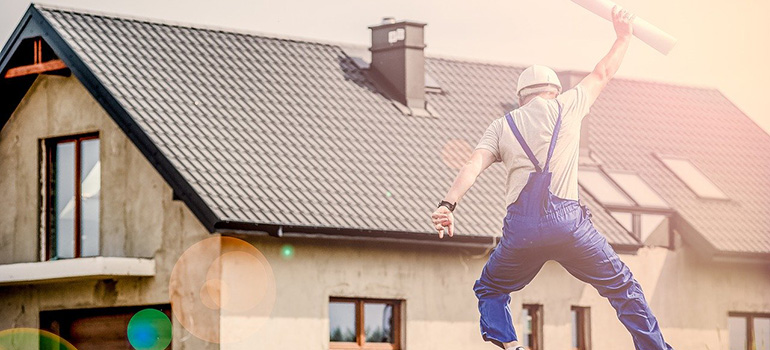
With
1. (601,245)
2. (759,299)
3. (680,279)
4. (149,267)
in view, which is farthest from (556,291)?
(601,245)

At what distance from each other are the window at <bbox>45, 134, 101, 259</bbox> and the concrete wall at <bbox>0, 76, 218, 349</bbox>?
0.18 metres

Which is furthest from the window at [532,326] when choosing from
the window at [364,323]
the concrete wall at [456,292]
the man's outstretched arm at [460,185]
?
the man's outstretched arm at [460,185]

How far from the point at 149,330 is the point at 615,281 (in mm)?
14217

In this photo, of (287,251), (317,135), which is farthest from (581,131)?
(287,251)

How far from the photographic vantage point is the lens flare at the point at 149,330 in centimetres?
2317

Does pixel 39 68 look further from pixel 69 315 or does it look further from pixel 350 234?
pixel 350 234

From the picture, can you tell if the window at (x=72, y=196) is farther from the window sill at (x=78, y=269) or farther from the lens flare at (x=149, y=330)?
the lens flare at (x=149, y=330)

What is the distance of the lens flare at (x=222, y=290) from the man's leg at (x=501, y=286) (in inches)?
489

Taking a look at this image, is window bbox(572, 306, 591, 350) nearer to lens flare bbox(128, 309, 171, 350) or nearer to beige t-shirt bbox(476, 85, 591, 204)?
lens flare bbox(128, 309, 171, 350)

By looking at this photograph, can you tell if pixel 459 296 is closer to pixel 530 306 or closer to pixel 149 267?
pixel 530 306

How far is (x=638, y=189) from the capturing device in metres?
28.9

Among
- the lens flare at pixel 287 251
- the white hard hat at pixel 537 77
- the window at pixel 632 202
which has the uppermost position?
the window at pixel 632 202

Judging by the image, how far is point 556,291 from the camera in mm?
26531

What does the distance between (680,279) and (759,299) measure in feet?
6.14
